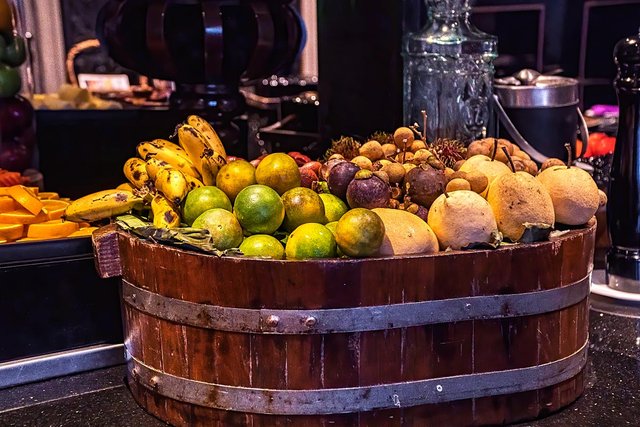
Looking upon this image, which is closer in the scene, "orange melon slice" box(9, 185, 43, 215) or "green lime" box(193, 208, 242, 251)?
"green lime" box(193, 208, 242, 251)

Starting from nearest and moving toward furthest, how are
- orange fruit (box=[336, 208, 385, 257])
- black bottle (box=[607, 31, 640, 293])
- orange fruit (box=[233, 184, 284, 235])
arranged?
orange fruit (box=[336, 208, 385, 257]) → orange fruit (box=[233, 184, 284, 235]) → black bottle (box=[607, 31, 640, 293])

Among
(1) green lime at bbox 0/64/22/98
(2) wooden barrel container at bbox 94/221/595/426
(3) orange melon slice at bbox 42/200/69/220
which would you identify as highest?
(1) green lime at bbox 0/64/22/98

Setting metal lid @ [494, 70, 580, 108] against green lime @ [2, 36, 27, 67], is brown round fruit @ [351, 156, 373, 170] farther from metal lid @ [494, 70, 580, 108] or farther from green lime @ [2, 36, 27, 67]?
green lime @ [2, 36, 27, 67]

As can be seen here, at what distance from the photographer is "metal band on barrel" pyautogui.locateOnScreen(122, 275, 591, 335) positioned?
1.23 m

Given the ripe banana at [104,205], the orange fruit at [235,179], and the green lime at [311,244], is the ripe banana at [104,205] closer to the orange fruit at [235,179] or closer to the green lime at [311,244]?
the orange fruit at [235,179]

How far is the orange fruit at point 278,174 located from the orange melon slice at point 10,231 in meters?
0.55

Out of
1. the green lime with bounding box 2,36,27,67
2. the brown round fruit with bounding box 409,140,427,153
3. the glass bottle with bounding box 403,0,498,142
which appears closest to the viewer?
A: the brown round fruit with bounding box 409,140,427,153

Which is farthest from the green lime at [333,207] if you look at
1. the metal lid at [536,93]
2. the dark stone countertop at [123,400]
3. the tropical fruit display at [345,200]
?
the metal lid at [536,93]

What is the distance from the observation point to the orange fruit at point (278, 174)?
147 cm

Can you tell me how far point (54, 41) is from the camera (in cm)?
650

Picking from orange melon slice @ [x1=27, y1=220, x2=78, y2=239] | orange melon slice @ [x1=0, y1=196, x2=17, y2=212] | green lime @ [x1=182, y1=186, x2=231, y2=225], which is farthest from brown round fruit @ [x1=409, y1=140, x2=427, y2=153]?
orange melon slice @ [x1=0, y1=196, x2=17, y2=212]

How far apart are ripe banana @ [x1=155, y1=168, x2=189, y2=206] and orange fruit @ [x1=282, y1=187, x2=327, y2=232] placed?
21 cm

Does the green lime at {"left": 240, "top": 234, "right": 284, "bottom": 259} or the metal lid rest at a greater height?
the metal lid

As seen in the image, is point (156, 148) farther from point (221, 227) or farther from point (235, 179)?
point (221, 227)
